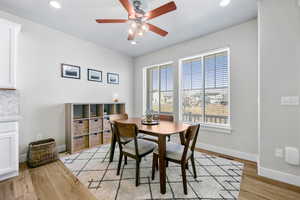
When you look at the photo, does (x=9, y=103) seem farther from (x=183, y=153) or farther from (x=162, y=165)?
(x=183, y=153)

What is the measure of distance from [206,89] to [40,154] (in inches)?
146

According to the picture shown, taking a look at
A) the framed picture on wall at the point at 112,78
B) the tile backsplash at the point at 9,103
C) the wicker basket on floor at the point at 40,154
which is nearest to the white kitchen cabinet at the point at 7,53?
the tile backsplash at the point at 9,103

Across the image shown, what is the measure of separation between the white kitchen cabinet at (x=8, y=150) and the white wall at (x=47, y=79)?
0.64m

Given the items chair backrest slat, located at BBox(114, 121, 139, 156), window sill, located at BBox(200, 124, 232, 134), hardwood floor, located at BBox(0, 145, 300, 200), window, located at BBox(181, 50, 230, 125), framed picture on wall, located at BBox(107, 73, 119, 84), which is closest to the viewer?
hardwood floor, located at BBox(0, 145, 300, 200)

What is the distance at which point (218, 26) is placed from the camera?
2695 millimetres

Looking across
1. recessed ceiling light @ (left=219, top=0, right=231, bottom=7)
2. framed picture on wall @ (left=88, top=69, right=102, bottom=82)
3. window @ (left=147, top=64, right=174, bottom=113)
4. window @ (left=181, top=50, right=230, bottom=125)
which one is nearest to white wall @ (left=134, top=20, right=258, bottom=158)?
window @ (left=181, top=50, right=230, bottom=125)

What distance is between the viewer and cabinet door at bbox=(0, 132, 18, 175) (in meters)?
1.83

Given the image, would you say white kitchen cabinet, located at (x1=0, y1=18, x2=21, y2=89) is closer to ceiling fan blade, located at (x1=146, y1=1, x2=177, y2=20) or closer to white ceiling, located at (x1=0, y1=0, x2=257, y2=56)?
white ceiling, located at (x1=0, y1=0, x2=257, y2=56)

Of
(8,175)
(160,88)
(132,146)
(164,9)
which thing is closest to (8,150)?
(8,175)

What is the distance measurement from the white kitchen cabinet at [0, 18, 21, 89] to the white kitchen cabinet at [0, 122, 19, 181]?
2.07 ft

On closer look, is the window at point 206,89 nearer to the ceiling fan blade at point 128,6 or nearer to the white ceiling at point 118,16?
the white ceiling at point 118,16


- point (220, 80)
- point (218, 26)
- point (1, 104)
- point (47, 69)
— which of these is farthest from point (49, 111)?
point (218, 26)

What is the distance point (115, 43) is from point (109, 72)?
88 centimetres

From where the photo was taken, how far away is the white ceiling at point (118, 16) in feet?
6.80
